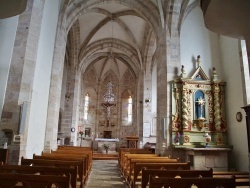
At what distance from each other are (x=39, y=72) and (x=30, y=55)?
3.25ft

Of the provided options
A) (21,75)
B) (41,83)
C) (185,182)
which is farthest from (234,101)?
(21,75)

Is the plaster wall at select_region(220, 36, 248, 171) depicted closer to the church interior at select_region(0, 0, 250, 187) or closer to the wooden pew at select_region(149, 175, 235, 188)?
the church interior at select_region(0, 0, 250, 187)

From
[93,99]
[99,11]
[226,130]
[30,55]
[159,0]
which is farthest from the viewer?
[93,99]

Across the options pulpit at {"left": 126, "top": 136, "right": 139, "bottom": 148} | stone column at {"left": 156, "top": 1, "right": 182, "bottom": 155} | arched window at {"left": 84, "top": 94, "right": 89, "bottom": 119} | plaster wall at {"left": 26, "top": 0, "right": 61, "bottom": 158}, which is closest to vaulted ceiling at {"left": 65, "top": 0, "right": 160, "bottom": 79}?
stone column at {"left": 156, "top": 1, "right": 182, "bottom": 155}

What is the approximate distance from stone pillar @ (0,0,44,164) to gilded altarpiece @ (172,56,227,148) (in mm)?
5565

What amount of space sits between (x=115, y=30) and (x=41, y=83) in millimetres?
9659

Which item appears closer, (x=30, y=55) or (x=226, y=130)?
(x=30, y=55)

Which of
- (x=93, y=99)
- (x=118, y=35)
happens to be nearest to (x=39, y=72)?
(x=118, y=35)

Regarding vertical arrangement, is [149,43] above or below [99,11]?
below

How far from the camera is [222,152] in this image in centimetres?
761

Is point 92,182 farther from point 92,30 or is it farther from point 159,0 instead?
point 92,30

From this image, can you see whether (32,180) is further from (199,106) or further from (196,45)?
(196,45)

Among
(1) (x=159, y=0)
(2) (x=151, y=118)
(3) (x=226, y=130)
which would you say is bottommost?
(3) (x=226, y=130)

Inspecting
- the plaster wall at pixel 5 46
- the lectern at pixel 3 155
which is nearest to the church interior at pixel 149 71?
the plaster wall at pixel 5 46
